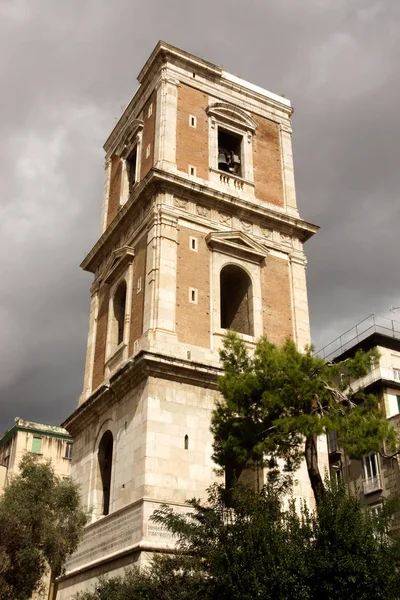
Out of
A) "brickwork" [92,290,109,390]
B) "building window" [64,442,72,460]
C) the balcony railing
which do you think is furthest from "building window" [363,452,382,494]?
"building window" [64,442,72,460]

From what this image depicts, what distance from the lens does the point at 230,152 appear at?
30.0 metres

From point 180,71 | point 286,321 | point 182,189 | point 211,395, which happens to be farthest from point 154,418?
point 180,71

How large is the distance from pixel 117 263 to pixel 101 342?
119 inches

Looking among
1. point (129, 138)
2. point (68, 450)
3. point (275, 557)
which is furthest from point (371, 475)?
point (68, 450)

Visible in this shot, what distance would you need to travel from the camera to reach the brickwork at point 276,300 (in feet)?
84.2

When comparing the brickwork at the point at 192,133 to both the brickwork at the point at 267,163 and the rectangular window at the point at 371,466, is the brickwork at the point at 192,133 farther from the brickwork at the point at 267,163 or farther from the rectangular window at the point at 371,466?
the rectangular window at the point at 371,466

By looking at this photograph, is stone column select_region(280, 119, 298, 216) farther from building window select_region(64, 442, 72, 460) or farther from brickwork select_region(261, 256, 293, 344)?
building window select_region(64, 442, 72, 460)

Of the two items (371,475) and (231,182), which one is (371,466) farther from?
(231,182)

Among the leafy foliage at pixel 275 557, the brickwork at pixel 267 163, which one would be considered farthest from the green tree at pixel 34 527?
the brickwork at pixel 267 163

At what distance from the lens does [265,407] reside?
16938mm

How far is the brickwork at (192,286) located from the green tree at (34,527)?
598 centimetres

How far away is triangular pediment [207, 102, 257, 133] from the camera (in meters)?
29.5

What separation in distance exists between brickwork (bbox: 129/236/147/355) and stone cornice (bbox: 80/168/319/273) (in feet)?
5.98

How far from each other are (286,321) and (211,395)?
4.96 meters
